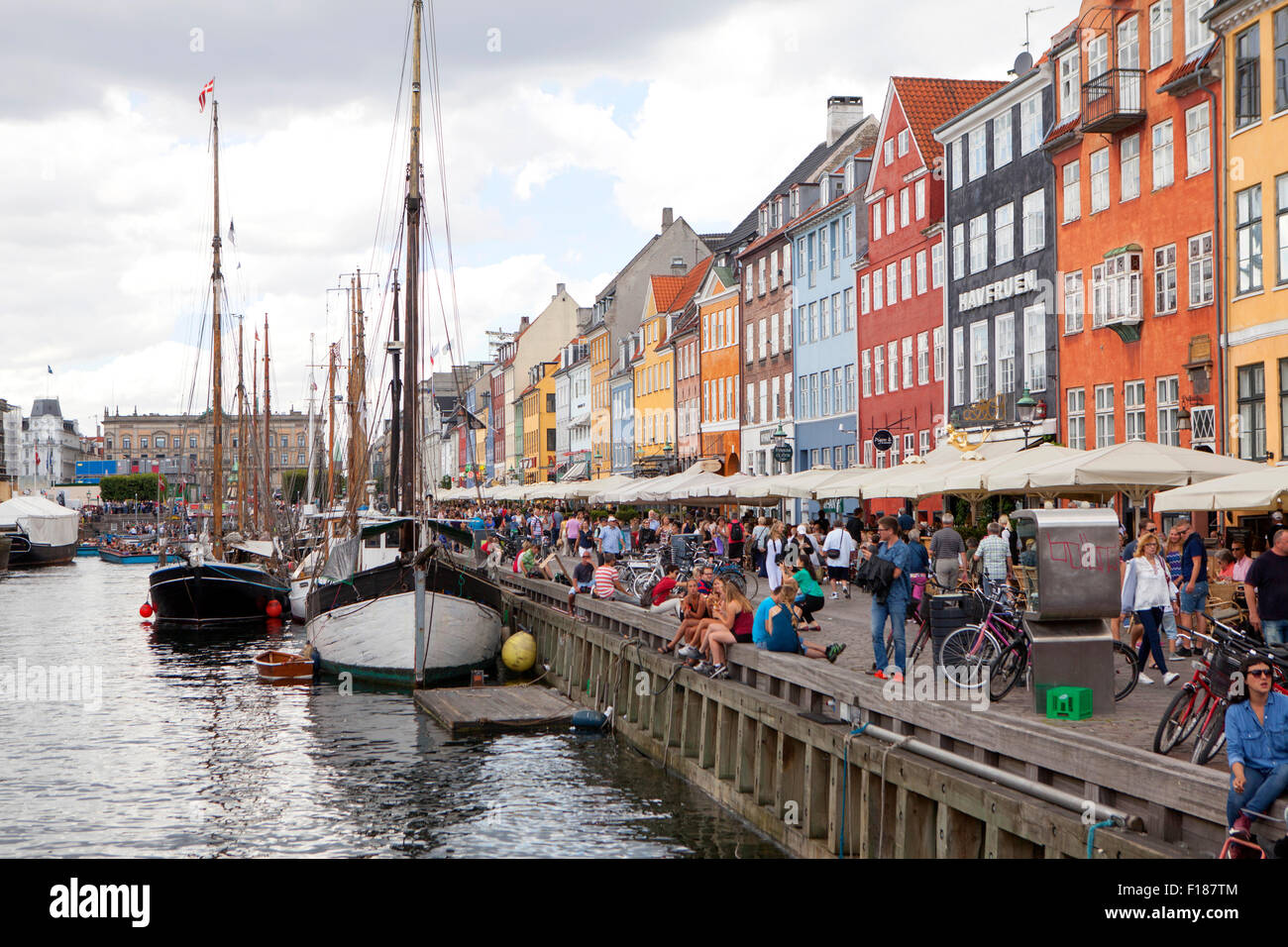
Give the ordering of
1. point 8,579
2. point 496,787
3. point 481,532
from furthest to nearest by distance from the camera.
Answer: point 8,579
point 481,532
point 496,787

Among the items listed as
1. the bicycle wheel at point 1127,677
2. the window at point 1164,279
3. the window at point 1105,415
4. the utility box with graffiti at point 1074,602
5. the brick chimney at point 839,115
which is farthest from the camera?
the brick chimney at point 839,115

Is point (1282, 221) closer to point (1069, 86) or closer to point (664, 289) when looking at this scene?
point (1069, 86)

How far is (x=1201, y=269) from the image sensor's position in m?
32.6

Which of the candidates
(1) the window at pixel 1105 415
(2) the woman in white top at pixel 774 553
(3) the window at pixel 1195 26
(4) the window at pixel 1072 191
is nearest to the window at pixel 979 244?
(4) the window at pixel 1072 191

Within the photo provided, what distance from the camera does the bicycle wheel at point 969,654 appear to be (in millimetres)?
14414

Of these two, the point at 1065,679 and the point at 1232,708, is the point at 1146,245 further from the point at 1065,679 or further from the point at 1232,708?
the point at 1232,708

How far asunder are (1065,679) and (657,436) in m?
74.3

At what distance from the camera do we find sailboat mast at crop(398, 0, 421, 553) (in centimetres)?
3103

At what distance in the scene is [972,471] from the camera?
2459 centimetres

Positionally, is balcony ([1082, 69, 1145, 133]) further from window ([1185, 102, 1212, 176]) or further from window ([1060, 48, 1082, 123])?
window ([1060, 48, 1082, 123])

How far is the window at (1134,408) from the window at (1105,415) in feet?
2.24

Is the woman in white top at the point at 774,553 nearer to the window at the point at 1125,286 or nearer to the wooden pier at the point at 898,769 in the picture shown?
the wooden pier at the point at 898,769

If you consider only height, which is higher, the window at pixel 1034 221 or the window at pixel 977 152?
the window at pixel 977 152
